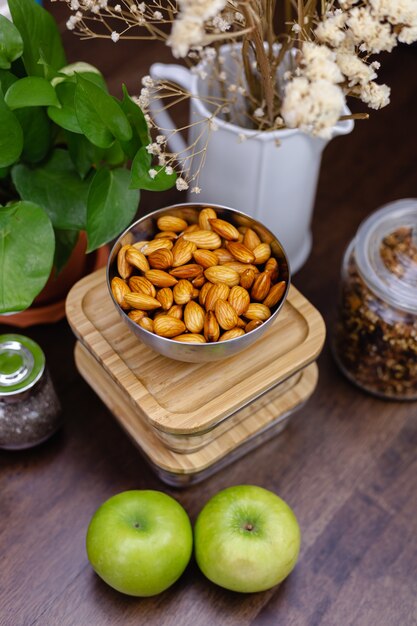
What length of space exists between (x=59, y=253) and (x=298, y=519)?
0.32m

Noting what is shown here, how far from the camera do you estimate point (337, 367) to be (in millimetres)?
735

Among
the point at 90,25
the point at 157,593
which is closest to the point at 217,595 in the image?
the point at 157,593

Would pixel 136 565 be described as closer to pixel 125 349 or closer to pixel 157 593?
pixel 157 593

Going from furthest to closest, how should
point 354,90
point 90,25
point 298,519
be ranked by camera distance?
1. point 90,25
2. point 298,519
3. point 354,90

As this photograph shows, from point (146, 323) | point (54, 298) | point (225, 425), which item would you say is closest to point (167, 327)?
point (146, 323)

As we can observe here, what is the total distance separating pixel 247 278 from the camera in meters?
0.57

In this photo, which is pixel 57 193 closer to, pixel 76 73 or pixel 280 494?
pixel 76 73

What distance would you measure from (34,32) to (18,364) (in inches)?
10.8

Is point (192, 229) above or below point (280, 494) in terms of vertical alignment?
above

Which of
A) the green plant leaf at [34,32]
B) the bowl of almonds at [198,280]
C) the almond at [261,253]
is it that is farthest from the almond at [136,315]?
the green plant leaf at [34,32]

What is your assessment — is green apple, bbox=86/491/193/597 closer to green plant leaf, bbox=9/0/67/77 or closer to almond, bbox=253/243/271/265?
almond, bbox=253/243/271/265

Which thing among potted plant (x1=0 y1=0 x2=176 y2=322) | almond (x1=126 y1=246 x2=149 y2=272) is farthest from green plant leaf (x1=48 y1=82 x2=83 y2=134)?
almond (x1=126 y1=246 x2=149 y2=272)

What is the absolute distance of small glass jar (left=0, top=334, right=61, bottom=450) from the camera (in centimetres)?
60

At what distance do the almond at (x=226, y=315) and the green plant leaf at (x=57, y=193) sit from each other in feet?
0.51
